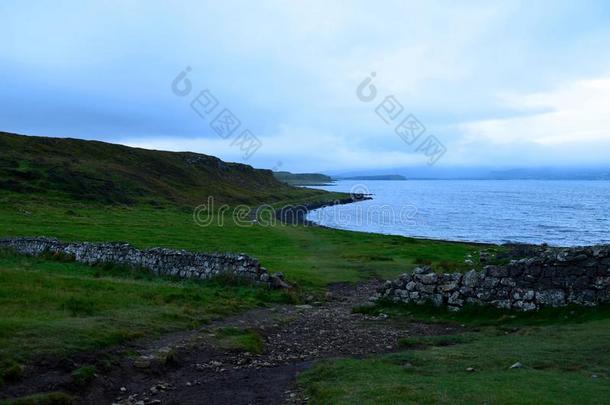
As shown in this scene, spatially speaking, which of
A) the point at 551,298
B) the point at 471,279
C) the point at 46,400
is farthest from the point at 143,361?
the point at 551,298

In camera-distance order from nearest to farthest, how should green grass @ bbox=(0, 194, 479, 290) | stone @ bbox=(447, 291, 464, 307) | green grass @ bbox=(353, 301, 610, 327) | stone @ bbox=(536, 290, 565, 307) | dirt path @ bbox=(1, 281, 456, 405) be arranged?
dirt path @ bbox=(1, 281, 456, 405) < green grass @ bbox=(353, 301, 610, 327) < stone @ bbox=(536, 290, 565, 307) < stone @ bbox=(447, 291, 464, 307) < green grass @ bbox=(0, 194, 479, 290)

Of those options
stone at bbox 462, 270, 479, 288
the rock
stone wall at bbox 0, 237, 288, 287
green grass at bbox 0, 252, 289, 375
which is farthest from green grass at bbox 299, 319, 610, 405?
stone wall at bbox 0, 237, 288, 287

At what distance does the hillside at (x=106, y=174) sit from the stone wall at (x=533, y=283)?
253 ft

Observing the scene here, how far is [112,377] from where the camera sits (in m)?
12.1

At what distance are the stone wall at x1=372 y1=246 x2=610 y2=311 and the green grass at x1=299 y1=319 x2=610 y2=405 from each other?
6.12 ft

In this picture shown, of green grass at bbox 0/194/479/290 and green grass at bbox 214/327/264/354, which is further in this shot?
green grass at bbox 0/194/479/290

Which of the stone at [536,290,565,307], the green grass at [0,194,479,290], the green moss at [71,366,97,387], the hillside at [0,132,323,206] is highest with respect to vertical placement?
the hillside at [0,132,323,206]

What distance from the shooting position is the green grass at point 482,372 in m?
9.70

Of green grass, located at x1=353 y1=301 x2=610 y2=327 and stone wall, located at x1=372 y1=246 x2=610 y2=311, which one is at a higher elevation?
stone wall, located at x1=372 y1=246 x2=610 y2=311

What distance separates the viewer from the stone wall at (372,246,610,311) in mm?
17500

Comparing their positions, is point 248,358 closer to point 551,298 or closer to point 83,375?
point 83,375

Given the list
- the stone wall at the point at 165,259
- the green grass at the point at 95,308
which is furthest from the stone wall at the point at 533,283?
the stone wall at the point at 165,259

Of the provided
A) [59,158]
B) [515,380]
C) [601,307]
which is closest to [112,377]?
[515,380]

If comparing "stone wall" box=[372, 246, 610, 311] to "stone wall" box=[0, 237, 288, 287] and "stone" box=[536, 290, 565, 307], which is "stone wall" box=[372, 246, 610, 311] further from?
"stone wall" box=[0, 237, 288, 287]
